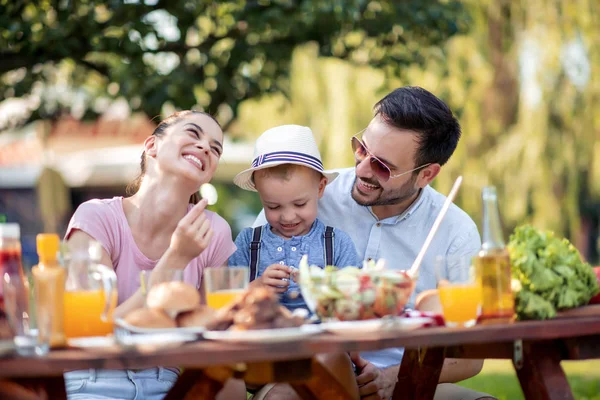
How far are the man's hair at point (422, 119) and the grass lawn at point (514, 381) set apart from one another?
2.36m

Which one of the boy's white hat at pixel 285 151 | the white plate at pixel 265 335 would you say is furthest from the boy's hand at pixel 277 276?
the white plate at pixel 265 335

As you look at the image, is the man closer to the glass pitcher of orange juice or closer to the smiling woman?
the smiling woman

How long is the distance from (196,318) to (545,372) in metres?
0.95

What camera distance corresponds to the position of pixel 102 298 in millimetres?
2211

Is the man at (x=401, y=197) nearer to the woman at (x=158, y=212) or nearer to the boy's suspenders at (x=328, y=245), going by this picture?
the boy's suspenders at (x=328, y=245)

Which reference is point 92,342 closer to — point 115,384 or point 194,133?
point 115,384

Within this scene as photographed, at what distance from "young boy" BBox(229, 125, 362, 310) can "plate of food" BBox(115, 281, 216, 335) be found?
959 mm

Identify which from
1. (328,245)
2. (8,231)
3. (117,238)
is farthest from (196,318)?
(328,245)

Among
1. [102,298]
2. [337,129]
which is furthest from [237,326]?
[337,129]

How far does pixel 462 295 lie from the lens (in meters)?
2.27

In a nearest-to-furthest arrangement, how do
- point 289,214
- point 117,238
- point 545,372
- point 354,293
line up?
point 354,293 < point 545,372 < point 117,238 < point 289,214

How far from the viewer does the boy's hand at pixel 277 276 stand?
9.14 ft

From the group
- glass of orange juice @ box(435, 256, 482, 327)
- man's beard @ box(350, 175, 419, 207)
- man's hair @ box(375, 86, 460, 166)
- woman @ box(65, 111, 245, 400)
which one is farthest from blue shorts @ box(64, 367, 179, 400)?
man's hair @ box(375, 86, 460, 166)

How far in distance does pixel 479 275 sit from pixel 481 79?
8594mm
